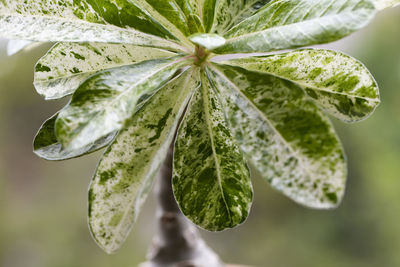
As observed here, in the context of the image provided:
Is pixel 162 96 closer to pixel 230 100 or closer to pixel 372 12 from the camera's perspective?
pixel 230 100

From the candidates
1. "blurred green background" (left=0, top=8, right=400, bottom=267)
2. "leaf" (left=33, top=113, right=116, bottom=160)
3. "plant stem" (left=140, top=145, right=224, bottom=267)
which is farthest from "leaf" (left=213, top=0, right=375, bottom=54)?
"blurred green background" (left=0, top=8, right=400, bottom=267)

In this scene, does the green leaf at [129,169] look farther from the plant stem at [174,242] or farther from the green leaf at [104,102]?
the plant stem at [174,242]

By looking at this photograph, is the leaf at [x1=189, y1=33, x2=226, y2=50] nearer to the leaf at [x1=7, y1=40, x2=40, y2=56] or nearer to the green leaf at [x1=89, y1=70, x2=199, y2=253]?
the green leaf at [x1=89, y1=70, x2=199, y2=253]

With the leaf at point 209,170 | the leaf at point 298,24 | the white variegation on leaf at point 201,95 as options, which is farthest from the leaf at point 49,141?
the leaf at point 298,24

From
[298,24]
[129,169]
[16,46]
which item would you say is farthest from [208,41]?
[16,46]

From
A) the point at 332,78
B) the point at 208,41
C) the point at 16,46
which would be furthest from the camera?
the point at 16,46

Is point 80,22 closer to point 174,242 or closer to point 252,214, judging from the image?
point 174,242
